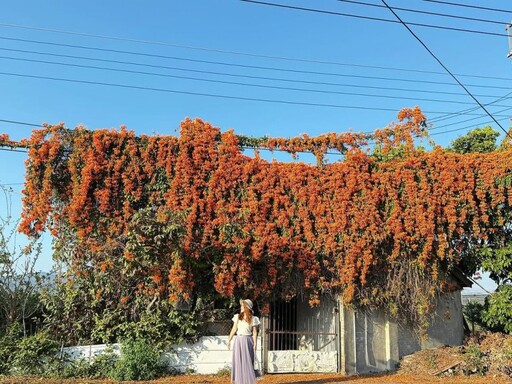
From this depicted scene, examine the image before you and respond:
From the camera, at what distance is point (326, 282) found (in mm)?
12406

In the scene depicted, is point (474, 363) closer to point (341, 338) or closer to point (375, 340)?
point (375, 340)

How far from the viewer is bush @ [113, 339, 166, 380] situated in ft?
33.7

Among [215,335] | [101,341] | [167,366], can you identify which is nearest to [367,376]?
[215,335]

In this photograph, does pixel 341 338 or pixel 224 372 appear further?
pixel 341 338

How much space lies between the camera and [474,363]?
11602 millimetres

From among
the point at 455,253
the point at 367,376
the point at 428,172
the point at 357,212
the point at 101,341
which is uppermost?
the point at 428,172

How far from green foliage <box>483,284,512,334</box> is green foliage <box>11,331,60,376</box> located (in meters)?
11.2

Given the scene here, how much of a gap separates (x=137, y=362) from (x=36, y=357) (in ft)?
6.87

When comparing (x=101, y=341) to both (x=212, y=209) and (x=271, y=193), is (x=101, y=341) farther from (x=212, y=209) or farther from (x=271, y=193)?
(x=271, y=193)

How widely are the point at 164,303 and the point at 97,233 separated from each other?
240cm

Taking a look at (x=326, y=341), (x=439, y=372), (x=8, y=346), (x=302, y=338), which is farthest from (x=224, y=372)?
(x=439, y=372)

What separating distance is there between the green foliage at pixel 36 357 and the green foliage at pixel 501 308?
36.7 ft

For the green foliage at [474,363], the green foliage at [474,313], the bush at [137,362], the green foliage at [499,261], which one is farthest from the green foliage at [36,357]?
the green foliage at [474,313]

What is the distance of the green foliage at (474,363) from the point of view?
1158cm
